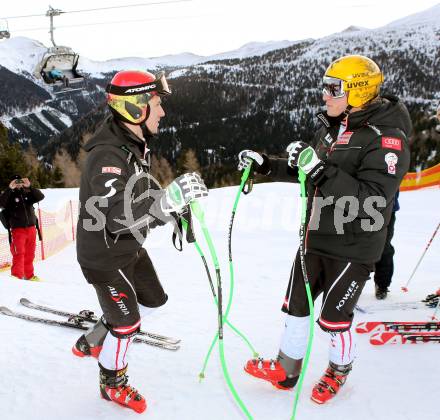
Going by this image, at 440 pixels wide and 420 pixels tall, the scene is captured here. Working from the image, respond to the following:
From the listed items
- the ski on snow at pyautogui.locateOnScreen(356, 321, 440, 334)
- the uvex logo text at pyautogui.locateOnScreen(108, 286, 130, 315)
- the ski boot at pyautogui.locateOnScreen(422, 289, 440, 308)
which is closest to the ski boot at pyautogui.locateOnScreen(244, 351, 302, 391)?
A: the uvex logo text at pyautogui.locateOnScreen(108, 286, 130, 315)

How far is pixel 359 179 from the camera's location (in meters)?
2.73

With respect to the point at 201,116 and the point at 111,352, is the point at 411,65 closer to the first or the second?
the point at 201,116

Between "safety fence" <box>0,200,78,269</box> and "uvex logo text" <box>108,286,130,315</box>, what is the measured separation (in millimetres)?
7911

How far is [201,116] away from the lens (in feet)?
400

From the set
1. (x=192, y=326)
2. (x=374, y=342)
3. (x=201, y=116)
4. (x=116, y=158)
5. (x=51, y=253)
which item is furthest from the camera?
(x=201, y=116)

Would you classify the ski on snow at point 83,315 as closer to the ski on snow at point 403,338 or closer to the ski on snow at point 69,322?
the ski on snow at point 69,322

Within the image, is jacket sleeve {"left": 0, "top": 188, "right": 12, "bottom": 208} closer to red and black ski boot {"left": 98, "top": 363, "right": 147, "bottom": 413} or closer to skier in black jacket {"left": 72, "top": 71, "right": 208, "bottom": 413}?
skier in black jacket {"left": 72, "top": 71, "right": 208, "bottom": 413}

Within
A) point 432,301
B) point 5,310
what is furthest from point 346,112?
point 5,310

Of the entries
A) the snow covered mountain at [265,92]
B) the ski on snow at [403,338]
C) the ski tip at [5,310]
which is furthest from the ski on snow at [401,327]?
the snow covered mountain at [265,92]

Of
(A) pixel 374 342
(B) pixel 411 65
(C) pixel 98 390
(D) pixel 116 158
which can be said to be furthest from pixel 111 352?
(B) pixel 411 65

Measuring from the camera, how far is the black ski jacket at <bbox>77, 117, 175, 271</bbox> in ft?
8.55

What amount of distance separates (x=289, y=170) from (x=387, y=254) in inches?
107

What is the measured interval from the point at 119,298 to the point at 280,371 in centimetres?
142

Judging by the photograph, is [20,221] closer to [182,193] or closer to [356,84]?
[182,193]
